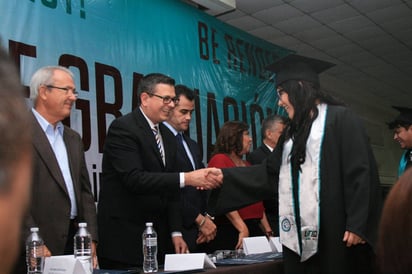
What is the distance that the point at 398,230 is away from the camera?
0.88 m

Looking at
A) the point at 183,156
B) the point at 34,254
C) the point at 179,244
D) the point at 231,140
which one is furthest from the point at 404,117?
the point at 34,254

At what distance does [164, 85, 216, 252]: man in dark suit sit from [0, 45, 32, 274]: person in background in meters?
2.65

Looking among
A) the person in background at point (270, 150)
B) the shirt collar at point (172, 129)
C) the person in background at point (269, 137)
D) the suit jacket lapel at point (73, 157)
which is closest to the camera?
the suit jacket lapel at point (73, 157)

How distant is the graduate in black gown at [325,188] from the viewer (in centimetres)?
215

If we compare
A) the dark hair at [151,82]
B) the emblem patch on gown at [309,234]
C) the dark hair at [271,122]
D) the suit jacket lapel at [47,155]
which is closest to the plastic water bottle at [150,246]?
the suit jacket lapel at [47,155]

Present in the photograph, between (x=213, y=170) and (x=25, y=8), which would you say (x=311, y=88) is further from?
(x=25, y=8)

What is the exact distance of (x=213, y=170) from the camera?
8.57ft

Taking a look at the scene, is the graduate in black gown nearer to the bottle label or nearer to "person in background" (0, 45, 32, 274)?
the bottle label

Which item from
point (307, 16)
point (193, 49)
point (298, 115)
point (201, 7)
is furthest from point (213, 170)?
point (307, 16)

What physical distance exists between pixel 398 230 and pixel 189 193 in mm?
2312

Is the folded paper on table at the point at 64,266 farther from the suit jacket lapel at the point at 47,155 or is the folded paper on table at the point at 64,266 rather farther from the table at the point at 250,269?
the suit jacket lapel at the point at 47,155

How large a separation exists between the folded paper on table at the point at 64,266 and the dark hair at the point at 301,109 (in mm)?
1067

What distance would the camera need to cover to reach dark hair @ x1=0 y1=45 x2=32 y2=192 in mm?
260

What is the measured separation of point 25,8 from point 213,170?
1601 millimetres
